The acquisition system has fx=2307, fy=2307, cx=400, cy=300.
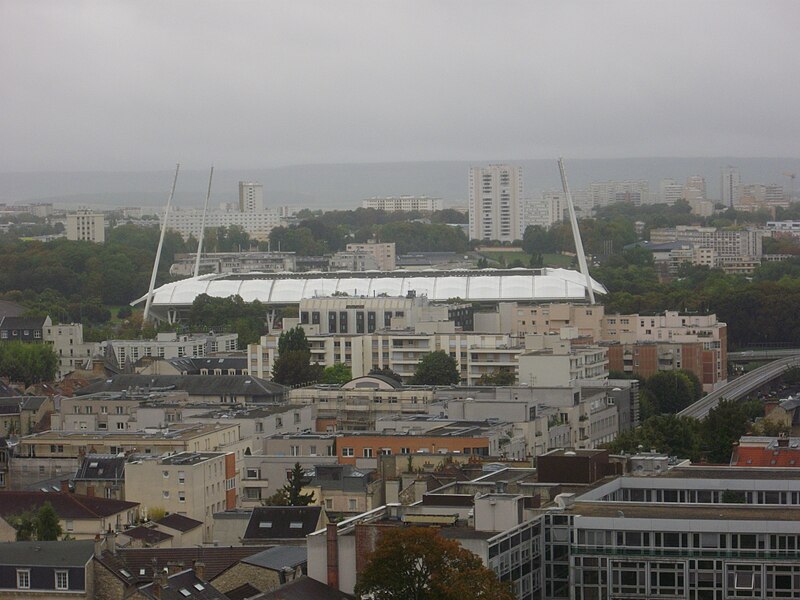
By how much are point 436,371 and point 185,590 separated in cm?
4177

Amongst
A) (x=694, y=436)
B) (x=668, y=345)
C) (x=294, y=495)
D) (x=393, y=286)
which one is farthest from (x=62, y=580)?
(x=393, y=286)

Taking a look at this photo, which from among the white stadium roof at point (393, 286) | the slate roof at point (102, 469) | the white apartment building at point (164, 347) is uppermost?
the white stadium roof at point (393, 286)

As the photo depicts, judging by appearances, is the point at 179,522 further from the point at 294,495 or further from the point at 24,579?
the point at 24,579

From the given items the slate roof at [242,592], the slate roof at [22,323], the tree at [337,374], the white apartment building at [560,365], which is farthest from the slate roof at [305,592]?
the slate roof at [22,323]

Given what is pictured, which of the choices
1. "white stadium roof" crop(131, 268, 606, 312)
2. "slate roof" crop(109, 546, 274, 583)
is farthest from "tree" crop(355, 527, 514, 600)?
"white stadium roof" crop(131, 268, 606, 312)

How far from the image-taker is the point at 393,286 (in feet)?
345

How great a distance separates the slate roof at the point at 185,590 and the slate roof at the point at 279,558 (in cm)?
118

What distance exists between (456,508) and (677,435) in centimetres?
1972

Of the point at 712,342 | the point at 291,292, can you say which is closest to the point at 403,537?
the point at 712,342

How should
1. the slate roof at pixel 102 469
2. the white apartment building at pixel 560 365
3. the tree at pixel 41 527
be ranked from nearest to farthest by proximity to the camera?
1. the tree at pixel 41 527
2. the slate roof at pixel 102 469
3. the white apartment building at pixel 560 365

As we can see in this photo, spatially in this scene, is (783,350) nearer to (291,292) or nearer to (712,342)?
(712,342)

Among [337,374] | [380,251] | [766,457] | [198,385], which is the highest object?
[380,251]

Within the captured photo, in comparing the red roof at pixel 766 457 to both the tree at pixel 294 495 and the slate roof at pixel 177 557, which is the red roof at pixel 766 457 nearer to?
the tree at pixel 294 495

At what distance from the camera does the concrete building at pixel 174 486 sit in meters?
42.9
